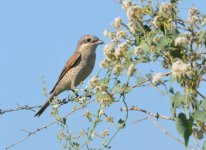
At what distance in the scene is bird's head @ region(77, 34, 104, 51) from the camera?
7.80 metres

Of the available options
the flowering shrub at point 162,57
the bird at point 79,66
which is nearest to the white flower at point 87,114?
the flowering shrub at point 162,57

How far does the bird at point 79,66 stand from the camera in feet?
24.8

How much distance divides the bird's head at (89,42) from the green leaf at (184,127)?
5.96 metres

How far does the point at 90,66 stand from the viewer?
7609 mm

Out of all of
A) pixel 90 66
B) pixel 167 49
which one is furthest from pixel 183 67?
pixel 90 66

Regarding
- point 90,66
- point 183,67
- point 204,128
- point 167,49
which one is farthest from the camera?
point 90,66

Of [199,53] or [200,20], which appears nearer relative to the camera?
[199,53]

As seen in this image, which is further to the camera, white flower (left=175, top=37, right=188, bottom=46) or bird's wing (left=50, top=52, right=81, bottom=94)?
bird's wing (left=50, top=52, right=81, bottom=94)

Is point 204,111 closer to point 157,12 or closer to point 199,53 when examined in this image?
point 199,53

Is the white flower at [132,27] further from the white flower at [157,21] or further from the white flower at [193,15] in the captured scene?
the white flower at [193,15]

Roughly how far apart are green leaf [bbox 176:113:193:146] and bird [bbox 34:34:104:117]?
5702 millimetres

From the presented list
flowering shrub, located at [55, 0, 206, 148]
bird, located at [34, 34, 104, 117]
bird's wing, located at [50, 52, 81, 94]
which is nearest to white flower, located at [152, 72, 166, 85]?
flowering shrub, located at [55, 0, 206, 148]

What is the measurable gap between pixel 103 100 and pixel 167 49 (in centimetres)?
37

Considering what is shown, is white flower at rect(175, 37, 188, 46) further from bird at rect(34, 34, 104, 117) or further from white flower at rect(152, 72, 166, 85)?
bird at rect(34, 34, 104, 117)
